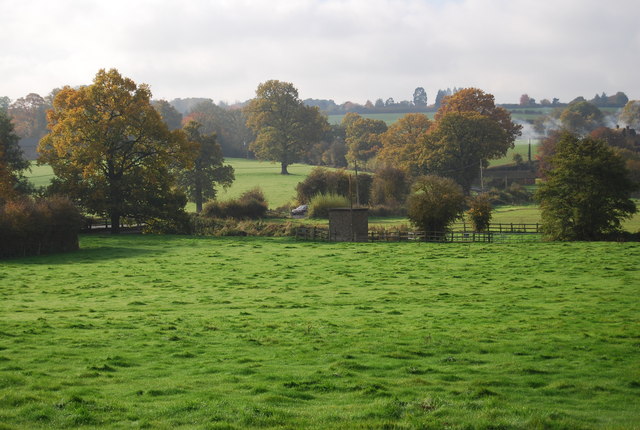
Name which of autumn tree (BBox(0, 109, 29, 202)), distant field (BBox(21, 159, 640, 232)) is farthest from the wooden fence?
autumn tree (BBox(0, 109, 29, 202))

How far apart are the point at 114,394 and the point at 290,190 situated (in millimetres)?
79139

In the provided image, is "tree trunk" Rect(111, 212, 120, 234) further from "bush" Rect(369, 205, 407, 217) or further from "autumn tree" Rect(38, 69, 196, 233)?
"bush" Rect(369, 205, 407, 217)

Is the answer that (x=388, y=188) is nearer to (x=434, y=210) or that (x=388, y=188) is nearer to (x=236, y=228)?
(x=236, y=228)

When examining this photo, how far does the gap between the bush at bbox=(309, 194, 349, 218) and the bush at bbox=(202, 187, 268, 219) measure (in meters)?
5.39

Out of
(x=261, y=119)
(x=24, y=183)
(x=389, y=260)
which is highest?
(x=261, y=119)

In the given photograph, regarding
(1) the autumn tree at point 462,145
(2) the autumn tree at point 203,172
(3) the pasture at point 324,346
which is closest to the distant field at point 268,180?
(2) the autumn tree at point 203,172

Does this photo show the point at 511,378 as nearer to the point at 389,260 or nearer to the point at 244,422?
the point at 244,422

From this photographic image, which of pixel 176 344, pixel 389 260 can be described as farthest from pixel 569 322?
pixel 389 260

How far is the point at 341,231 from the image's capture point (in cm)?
4953

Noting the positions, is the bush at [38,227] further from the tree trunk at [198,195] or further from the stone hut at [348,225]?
the tree trunk at [198,195]

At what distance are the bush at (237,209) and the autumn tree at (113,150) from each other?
11542mm

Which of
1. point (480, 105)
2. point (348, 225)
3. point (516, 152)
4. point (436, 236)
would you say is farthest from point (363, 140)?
point (436, 236)

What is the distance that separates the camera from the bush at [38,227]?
38656mm

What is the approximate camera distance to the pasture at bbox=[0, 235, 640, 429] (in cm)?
992
